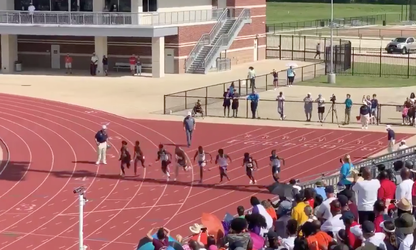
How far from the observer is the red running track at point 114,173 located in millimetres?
23938

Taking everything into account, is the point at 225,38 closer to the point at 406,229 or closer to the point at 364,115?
the point at 364,115

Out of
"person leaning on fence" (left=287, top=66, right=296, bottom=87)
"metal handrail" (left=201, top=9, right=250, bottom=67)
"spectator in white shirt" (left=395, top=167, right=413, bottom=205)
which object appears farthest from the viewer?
"metal handrail" (left=201, top=9, right=250, bottom=67)

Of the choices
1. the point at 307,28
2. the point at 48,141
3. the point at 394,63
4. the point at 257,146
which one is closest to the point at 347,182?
the point at 257,146

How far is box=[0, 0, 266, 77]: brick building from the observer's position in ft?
190

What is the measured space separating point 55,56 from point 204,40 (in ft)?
32.3

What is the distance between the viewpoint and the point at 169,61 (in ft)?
200

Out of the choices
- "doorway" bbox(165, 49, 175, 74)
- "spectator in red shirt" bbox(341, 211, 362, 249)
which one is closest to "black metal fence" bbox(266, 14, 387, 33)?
"doorway" bbox(165, 49, 175, 74)

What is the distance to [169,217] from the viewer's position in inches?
981

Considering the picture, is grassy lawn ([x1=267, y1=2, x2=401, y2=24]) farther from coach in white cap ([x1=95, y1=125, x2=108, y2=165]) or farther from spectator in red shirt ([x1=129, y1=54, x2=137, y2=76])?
coach in white cap ([x1=95, y1=125, x2=108, y2=165])

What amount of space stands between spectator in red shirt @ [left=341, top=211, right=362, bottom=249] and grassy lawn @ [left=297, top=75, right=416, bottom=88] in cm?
3990

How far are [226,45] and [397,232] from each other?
51374 millimetres

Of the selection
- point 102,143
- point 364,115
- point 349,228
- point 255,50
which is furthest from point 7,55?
point 349,228

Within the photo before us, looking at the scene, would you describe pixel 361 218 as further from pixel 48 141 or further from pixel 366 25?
pixel 366 25

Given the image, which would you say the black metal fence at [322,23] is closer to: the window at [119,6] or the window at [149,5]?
the window at [149,5]
